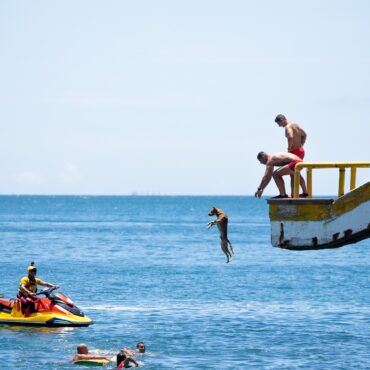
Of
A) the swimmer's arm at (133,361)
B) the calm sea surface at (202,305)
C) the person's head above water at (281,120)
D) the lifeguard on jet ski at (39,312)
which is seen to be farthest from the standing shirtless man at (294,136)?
the lifeguard on jet ski at (39,312)

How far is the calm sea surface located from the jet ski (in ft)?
2.03

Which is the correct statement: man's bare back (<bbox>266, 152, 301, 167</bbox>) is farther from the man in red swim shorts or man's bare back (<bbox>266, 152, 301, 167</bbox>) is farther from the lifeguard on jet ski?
the lifeguard on jet ski

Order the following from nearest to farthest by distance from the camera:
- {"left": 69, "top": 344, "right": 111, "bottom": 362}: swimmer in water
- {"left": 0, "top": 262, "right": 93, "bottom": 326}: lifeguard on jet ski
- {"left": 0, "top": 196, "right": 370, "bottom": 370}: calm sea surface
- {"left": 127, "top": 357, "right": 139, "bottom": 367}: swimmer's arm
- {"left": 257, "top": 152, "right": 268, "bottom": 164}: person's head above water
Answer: {"left": 257, "top": 152, "right": 268, "bottom": 164}: person's head above water, {"left": 127, "top": 357, "right": 139, "bottom": 367}: swimmer's arm, {"left": 69, "top": 344, "right": 111, "bottom": 362}: swimmer in water, {"left": 0, "top": 196, "right": 370, "bottom": 370}: calm sea surface, {"left": 0, "top": 262, "right": 93, "bottom": 326}: lifeguard on jet ski

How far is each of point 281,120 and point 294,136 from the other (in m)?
0.30

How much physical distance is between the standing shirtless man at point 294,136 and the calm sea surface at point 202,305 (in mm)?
19988

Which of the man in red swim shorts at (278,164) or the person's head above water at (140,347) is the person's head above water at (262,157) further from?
the person's head above water at (140,347)

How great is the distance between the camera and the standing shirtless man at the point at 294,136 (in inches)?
535

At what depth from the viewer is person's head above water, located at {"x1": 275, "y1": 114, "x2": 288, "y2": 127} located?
1354 cm

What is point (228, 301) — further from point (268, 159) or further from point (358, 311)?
point (268, 159)

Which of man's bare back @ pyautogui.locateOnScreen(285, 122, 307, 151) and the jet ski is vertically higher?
man's bare back @ pyautogui.locateOnScreen(285, 122, 307, 151)

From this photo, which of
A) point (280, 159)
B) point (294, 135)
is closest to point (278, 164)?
point (280, 159)

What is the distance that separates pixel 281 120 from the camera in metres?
13.6

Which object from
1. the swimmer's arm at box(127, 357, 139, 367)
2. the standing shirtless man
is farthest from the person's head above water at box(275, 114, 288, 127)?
the swimmer's arm at box(127, 357, 139, 367)

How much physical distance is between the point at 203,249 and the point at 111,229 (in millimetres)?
48230
